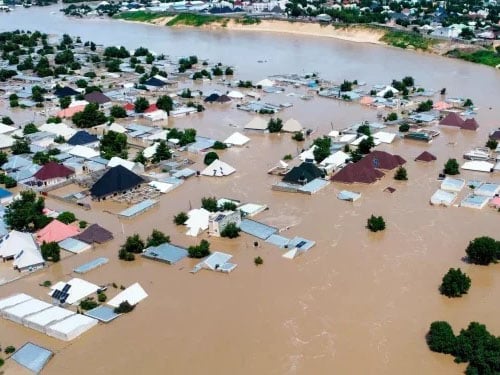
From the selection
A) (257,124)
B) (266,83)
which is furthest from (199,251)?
(266,83)

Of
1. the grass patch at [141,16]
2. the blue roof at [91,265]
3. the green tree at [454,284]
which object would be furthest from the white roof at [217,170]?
the grass patch at [141,16]

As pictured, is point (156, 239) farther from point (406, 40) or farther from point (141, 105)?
point (406, 40)

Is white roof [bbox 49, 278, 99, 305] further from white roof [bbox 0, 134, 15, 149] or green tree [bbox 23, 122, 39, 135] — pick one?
green tree [bbox 23, 122, 39, 135]

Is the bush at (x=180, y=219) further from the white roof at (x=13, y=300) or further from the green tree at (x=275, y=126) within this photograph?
the green tree at (x=275, y=126)

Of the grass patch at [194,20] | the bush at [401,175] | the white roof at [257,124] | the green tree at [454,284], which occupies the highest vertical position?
the green tree at [454,284]

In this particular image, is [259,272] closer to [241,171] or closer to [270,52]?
[241,171]

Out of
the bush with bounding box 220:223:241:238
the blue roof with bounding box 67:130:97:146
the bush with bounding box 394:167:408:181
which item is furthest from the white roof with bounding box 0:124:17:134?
the bush with bounding box 394:167:408:181

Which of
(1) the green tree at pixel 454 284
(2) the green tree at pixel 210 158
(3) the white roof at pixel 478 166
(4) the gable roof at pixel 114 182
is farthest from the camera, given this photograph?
(2) the green tree at pixel 210 158

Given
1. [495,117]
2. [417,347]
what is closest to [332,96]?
[495,117]
